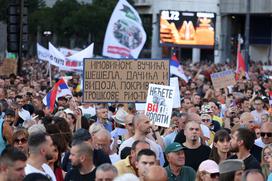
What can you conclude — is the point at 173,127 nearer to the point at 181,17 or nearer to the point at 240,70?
the point at 240,70

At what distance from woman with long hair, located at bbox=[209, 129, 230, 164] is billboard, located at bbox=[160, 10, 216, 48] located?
125 feet

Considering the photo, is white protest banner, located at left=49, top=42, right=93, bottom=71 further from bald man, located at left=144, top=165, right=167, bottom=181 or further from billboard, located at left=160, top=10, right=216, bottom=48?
billboard, located at left=160, top=10, right=216, bottom=48

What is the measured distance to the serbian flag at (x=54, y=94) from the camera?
59.5 feet

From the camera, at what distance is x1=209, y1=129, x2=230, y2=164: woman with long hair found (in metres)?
11.1

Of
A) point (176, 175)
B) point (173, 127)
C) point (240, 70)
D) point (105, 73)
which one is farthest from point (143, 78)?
point (240, 70)

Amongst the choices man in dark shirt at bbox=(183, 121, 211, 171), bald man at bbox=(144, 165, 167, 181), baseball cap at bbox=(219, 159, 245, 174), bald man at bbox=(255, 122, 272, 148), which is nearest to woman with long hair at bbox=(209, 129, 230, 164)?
man in dark shirt at bbox=(183, 121, 211, 171)

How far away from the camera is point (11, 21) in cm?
2473

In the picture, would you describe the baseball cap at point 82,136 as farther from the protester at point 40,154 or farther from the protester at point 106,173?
the protester at point 106,173

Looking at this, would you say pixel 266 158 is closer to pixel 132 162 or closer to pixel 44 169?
pixel 132 162

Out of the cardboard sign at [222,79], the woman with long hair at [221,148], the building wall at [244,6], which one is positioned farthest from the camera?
the building wall at [244,6]

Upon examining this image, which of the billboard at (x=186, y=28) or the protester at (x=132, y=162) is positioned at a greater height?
the billboard at (x=186, y=28)

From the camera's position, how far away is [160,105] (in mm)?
14281

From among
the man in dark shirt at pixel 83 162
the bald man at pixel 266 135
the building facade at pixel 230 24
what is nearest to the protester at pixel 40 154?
the man in dark shirt at pixel 83 162

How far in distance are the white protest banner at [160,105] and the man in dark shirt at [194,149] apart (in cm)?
236
